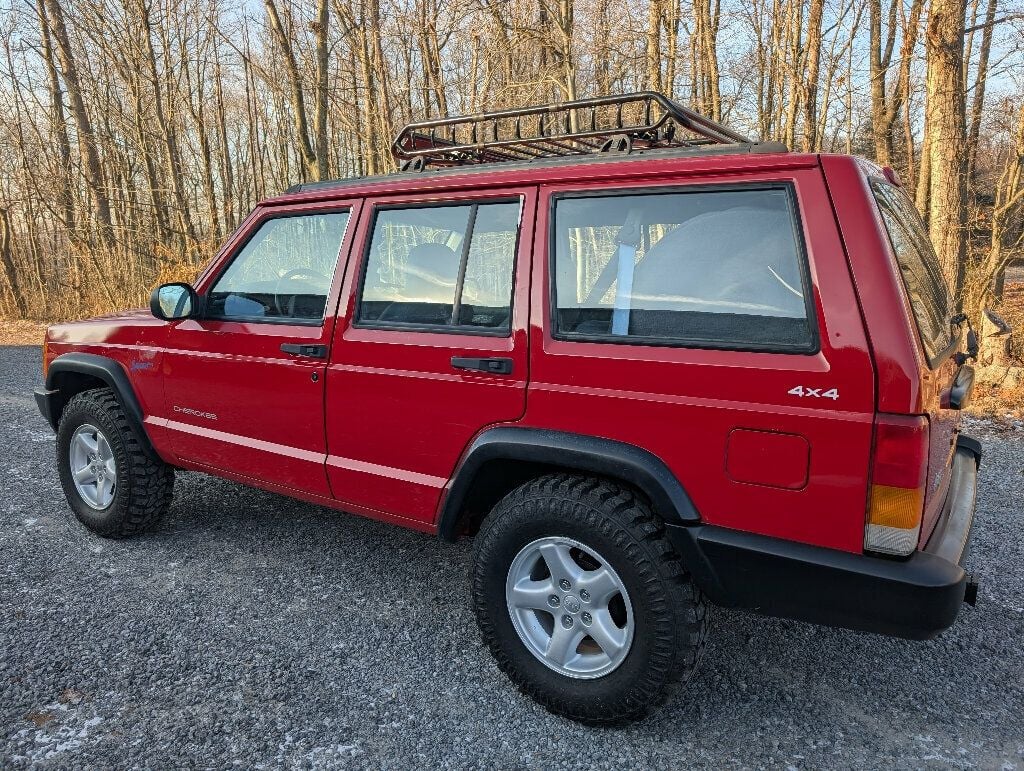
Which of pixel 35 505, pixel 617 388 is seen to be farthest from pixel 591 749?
pixel 35 505

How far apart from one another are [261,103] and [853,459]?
74.3 ft

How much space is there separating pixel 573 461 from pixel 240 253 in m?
2.04

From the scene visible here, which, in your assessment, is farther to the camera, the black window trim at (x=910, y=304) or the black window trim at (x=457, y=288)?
the black window trim at (x=457, y=288)

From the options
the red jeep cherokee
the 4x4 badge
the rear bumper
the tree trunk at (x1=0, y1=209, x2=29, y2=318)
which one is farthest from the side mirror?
the tree trunk at (x1=0, y1=209, x2=29, y2=318)

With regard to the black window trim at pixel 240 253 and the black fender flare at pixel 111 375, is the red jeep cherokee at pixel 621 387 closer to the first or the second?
the black window trim at pixel 240 253

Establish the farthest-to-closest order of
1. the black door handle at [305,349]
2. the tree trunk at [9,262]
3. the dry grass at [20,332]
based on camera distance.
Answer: the tree trunk at [9,262]
the dry grass at [20,332]
the black door handle at [305,349]

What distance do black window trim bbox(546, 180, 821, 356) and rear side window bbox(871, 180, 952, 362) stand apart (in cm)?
24

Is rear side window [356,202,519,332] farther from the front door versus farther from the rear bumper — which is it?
the rear bumper

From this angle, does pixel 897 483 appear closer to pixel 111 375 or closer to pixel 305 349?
pixel 305 349

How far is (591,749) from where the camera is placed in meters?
2.19

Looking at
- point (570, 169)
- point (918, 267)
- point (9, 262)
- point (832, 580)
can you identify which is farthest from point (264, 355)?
point (9, 262)

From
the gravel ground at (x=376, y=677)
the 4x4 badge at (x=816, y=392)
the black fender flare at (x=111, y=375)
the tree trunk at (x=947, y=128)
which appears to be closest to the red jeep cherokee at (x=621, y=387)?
the 4x4 badge at (x=816, y=392)

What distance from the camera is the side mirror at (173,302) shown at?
316 cm

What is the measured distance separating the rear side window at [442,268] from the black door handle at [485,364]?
0.39ft
